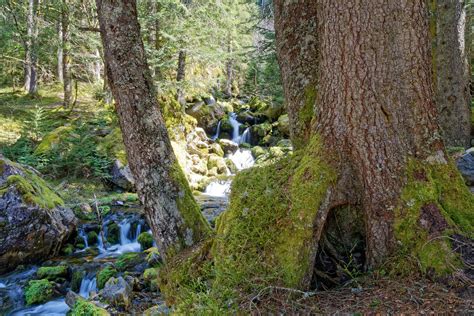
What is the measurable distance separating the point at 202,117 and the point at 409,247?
16.7 metres

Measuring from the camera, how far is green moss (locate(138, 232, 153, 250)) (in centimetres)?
802

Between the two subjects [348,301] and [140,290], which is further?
[140,290]

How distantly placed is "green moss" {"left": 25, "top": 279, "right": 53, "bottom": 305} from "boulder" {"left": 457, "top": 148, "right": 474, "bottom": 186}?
7.15 metres

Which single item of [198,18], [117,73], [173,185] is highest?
[198,18]

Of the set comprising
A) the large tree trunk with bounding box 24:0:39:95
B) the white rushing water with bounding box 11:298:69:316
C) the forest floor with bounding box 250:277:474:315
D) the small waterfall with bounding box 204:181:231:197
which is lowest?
the white rushing water with bounding box 11:298:69:316

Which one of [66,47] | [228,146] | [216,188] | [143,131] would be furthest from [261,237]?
[228,146]

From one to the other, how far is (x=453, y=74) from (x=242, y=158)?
1029 centimetres

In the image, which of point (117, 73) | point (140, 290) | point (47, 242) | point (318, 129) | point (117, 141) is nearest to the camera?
point (318, 129)

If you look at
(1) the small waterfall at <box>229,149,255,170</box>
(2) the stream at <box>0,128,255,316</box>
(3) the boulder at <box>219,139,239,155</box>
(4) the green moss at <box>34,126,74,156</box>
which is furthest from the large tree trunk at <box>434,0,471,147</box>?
(4) the green moss at <box>34,126,74,156</box>

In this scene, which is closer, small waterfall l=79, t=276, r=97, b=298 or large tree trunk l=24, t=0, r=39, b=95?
small waterfall l=79, t=276, r=97, b=298

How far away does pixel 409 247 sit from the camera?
2.32 metres

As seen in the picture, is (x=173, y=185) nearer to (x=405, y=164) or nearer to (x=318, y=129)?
(x=318, y=129)

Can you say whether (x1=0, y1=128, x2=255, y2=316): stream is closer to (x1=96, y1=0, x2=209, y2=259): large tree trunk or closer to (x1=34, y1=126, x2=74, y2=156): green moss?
(x1=96, y1=0, x2=209, y2=259): large tree trunk

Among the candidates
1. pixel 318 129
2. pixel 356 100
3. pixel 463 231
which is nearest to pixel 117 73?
pixel 318 129
